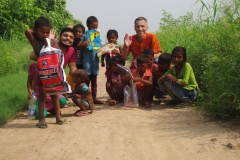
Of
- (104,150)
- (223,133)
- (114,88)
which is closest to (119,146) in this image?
(104,150)

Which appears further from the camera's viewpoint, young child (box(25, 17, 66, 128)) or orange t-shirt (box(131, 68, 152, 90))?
orange t-shirt (box(131, 68, 152, 90))

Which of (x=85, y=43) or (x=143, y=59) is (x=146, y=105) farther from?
(x=85, y=43)

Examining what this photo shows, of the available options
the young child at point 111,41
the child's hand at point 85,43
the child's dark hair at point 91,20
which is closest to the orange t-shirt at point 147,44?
the young child at point 111,41

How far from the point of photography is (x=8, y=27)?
41.9 feet

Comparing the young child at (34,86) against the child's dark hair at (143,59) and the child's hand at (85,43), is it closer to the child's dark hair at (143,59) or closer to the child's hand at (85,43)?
the child's hand at (85,43)

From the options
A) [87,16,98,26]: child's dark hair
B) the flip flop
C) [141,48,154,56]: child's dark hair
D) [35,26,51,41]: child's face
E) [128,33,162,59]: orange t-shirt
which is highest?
[87,16,98,26]: child's dark hair

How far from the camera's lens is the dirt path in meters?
3.40

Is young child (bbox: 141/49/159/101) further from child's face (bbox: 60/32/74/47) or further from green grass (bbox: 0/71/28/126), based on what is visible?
green grass (bbox: 0/71/28/126)

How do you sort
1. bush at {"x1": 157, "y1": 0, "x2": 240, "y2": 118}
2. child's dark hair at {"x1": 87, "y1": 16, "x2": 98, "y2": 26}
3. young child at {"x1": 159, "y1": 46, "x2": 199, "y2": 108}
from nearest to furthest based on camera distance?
bush at {"x1": 157, "y1": 0, "x2": 240, "y2": 118}
young child at {"x1": 159, "y1": 46, "x2": 199, "y2": 108}
child's dark hair at {"x1": 87, "y1": 16, "x2": 98, "y2": 26}

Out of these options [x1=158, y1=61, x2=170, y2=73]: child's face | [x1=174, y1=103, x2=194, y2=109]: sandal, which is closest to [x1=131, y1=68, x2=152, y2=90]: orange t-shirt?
[x1=158, y1=61, x2=170, y2=73]: child's face

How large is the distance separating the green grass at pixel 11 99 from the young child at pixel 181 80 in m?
2.46

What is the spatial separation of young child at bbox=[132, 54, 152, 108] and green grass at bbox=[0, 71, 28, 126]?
6.67 ft

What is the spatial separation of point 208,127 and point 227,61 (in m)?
0.87

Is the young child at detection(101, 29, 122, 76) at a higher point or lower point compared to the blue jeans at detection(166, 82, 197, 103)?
higher
